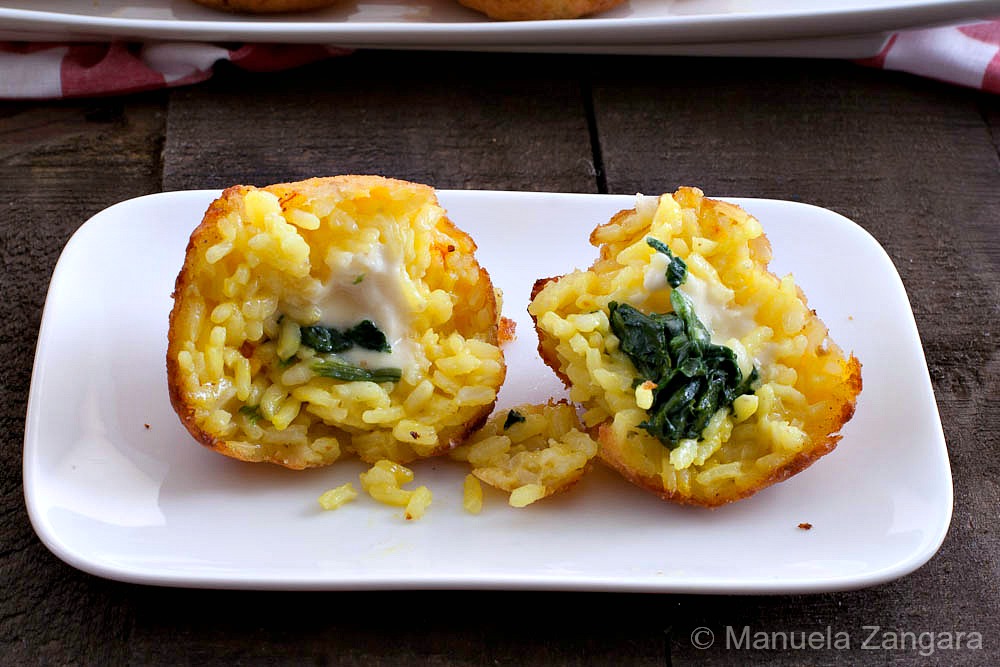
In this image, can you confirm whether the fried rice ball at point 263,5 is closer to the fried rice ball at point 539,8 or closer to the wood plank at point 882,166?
the fried rice ball at point 539,8

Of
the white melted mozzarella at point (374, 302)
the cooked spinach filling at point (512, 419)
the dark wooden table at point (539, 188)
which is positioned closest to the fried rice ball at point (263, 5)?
the dark wooden table at point (539, 188)

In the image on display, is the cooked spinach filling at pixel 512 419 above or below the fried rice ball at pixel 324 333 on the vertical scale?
below

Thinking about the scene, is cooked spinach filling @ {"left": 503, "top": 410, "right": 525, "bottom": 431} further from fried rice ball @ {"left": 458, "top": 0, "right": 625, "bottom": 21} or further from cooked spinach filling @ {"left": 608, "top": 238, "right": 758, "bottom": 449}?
fried rice ball @ {"left": 458, "top": 0, "right": 625, "bottom": 21}

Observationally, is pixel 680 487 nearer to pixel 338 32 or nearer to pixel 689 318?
pixel 689 318

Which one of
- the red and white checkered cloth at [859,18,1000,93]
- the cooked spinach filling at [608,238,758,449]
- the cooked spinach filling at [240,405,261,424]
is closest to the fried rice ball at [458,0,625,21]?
the red and white checkered cloth at [859,18,1000,93]

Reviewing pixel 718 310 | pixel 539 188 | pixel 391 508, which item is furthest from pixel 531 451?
pixel 539 188

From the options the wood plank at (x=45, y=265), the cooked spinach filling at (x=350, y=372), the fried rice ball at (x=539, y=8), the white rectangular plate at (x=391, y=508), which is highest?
the fried rice ball at (x=539, y=8)
